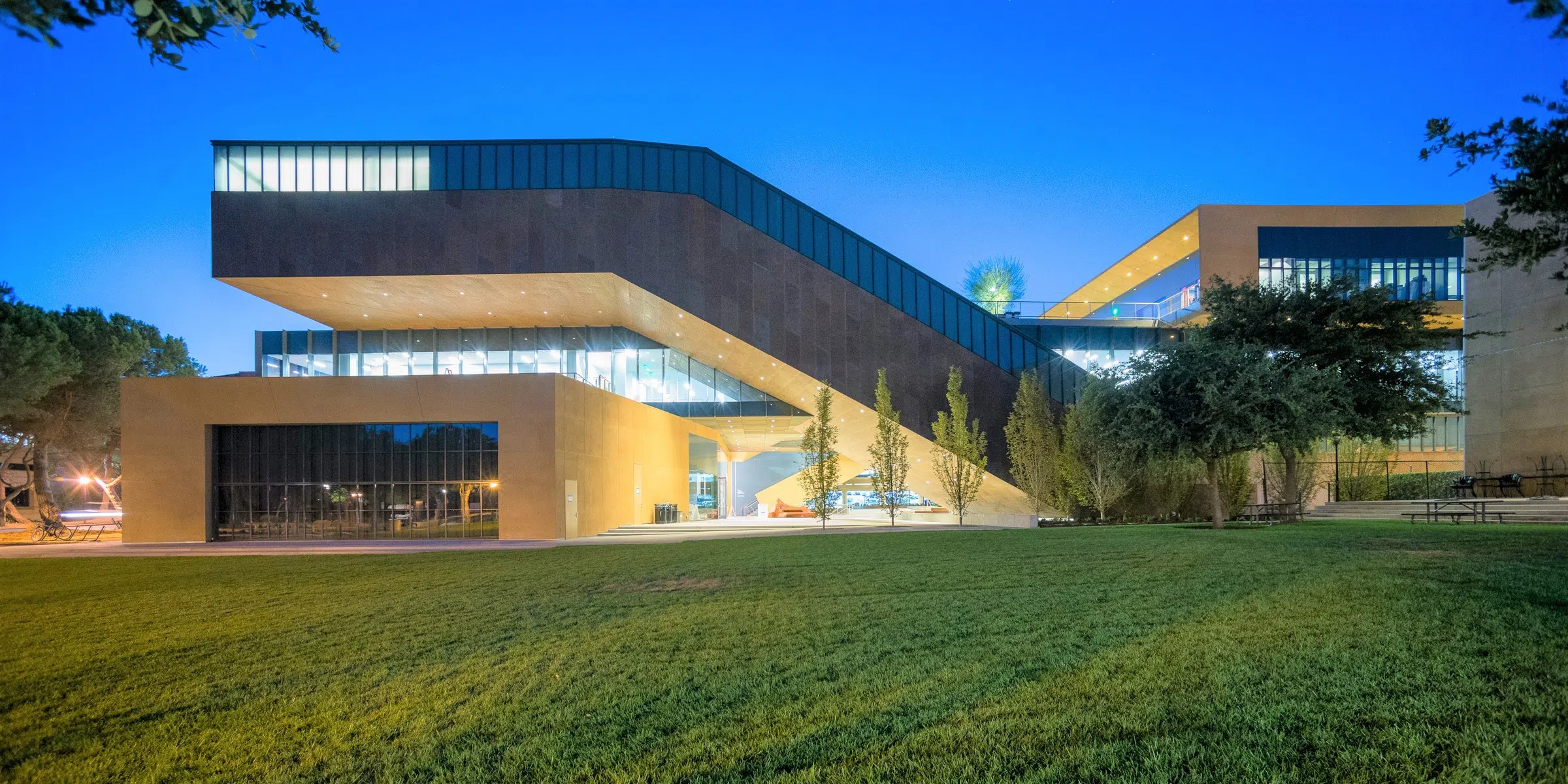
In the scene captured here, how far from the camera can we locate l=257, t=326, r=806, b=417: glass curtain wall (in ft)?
128

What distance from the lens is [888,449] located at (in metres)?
33.2

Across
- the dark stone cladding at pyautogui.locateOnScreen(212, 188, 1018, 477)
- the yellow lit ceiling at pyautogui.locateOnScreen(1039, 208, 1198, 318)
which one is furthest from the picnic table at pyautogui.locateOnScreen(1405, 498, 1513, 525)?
the dark stone cladding at pyautogui.locateOnScreen(212, 188, 1018, 477)

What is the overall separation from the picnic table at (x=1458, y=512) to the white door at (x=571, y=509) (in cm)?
2544

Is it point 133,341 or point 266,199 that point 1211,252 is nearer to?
point 266,199

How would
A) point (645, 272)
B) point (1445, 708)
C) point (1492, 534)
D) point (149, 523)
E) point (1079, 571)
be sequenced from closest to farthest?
1. point (1445, 708)
2. point (1079, 571)
3. point (1492, 534)
4. point (149, 523)
5. point (645, 272)

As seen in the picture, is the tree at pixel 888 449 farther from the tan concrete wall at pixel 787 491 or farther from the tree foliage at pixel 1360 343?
the tan concrete wall at pixel 787 491

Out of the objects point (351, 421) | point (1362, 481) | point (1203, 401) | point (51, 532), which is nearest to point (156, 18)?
point (1203, 401)

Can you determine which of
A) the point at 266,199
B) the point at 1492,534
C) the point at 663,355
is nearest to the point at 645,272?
the point at 663,355

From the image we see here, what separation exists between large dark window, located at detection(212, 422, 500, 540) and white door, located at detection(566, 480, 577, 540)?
8.18 feet

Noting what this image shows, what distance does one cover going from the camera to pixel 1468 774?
3.86 meters

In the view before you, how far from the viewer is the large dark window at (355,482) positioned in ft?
92.2

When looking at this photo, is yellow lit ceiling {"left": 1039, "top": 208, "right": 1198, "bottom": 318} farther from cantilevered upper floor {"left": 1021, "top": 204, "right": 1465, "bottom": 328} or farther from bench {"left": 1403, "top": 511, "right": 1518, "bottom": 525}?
bench {"left": 1403, "top": 511, "right": 1518, "bottom": 525}

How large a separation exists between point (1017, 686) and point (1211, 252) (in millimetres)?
45070

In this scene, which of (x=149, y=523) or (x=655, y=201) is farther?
(x=655, y=201)
